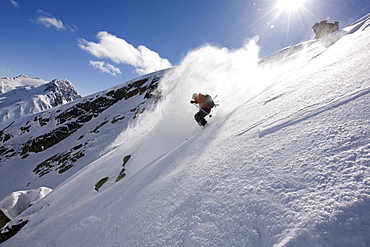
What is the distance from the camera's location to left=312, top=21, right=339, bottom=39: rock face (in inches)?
767

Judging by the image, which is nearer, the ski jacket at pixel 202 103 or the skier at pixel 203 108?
the skier at pixel 203 108

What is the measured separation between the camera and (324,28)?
2028 cm

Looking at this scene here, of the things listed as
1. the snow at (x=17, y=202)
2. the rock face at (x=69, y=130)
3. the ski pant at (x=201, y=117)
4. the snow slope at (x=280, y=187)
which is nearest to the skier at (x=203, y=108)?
the ski pant at (x=201, y=117)

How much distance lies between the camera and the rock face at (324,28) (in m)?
19.5

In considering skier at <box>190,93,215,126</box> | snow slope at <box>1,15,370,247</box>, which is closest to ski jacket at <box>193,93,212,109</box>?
skier at <box>190,93,215,126</box>

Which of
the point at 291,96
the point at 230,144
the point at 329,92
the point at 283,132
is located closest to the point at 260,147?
the point at 283,132

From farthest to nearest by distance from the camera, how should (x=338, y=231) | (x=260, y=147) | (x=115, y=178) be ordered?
1. (x=115, y=178)
2. (x=260, y=147)
3. (x=338, y=231)

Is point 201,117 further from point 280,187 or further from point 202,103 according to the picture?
point 280,187

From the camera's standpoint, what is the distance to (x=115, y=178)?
23.9 ft

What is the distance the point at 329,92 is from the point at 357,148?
1.72 meters

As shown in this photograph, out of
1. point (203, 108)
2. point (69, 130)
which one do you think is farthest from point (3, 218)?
point (69, 130)

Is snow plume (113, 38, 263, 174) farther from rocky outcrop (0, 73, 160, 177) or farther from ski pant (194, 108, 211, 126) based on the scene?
rocky outcrop (0, 73, 160, 177)

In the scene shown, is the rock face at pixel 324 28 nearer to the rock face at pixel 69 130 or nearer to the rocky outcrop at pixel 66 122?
the rock face at pixel 69 130

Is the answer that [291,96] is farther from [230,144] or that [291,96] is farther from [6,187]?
[6,187]
